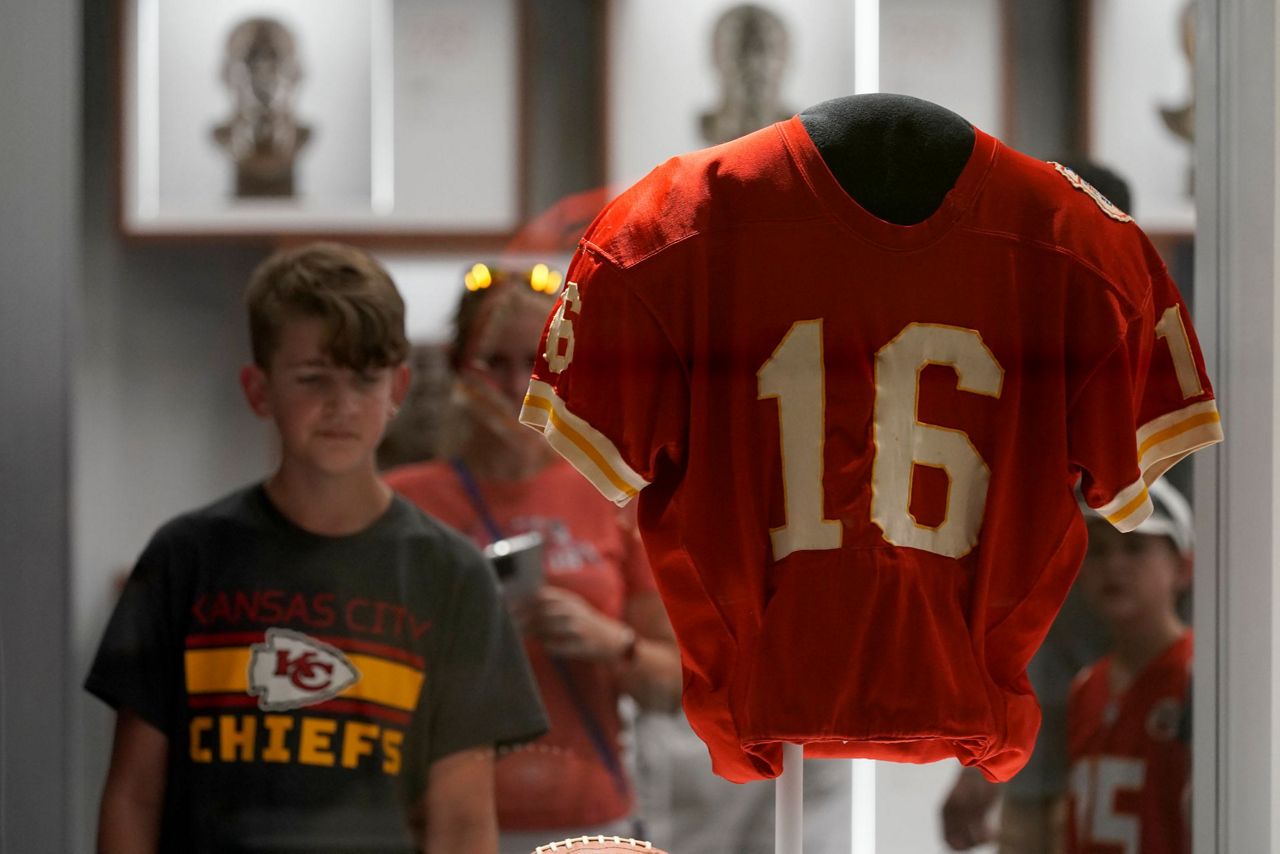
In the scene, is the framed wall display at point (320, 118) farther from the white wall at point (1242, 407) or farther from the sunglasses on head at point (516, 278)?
the white wall at point (1242, 407)

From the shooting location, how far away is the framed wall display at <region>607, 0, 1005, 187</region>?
175 cm

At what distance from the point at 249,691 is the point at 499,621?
13.3 inches

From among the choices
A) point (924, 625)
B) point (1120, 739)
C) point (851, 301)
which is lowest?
point (1120, 739)

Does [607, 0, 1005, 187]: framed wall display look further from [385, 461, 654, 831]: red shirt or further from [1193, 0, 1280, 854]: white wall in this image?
[385, 461, 654, 831]: red shirt

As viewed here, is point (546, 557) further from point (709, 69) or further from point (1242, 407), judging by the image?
point (1242, 407)

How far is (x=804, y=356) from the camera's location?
138cm

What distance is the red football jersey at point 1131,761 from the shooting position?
1877 millimetres

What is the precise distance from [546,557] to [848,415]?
21.5 inches

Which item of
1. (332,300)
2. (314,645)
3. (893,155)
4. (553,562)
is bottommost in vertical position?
(314,645)

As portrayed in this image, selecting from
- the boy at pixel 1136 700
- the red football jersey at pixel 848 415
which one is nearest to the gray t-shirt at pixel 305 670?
the red football jersey at pixel 848 415

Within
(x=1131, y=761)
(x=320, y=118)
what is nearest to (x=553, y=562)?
(x=320, y=118)

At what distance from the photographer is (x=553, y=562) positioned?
69.2 inches

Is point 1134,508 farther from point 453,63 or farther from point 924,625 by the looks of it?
point 453,63

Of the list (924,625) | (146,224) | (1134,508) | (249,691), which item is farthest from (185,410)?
(1134,508)
